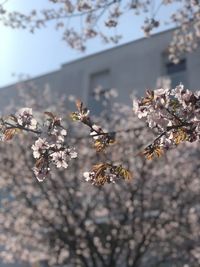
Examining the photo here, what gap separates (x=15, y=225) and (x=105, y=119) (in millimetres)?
5095

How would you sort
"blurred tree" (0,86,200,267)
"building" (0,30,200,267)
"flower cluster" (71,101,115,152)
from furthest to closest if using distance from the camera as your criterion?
"building" (0,30,200,267) → "blurred tree" (0,86,200,267) → "flower cluster" (71,101,115,152)

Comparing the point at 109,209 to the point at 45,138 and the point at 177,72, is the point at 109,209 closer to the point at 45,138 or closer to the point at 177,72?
the point at 177,72

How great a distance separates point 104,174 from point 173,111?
2.58ft

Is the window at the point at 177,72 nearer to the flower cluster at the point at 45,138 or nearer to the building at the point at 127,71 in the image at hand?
the building at the point at 127,71

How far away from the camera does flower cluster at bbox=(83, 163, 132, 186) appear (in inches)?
150

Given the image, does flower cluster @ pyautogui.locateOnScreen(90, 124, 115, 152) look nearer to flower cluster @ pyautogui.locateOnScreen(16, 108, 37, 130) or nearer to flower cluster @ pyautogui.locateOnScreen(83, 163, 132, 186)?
flower cluster @ pyautogui.locateOnScreen(83, 163, 132, 186)

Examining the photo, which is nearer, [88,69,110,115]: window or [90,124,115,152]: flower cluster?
[90,124,115,152]: flower cluster

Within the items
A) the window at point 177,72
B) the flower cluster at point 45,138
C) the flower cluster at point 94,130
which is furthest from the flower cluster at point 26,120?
the window at point 177,72

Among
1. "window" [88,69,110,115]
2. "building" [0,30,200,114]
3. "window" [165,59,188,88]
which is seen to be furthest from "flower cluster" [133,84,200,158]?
"window" [165,59,188,88]

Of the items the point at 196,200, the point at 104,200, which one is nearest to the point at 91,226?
the point at 104,200

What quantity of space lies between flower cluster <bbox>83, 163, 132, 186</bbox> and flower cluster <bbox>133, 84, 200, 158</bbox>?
0.50 m

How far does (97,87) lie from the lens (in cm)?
2322

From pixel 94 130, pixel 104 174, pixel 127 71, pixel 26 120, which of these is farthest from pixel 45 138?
pixel 127 71

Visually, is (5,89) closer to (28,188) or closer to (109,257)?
(28,188)
